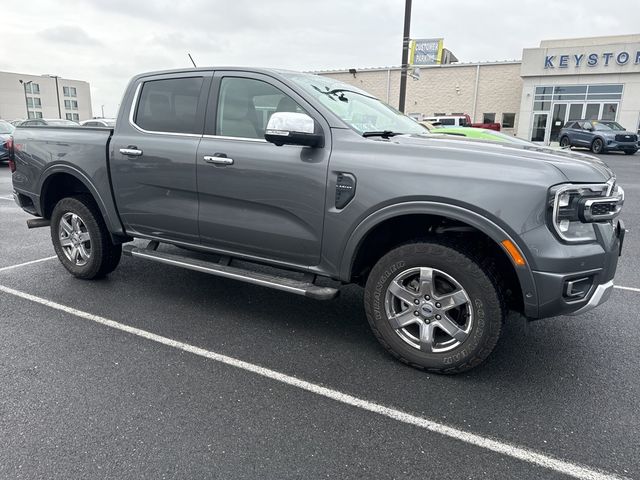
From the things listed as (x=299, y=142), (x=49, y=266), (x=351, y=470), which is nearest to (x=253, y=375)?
(x=351, y=470)

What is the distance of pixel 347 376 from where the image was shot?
3133 mm

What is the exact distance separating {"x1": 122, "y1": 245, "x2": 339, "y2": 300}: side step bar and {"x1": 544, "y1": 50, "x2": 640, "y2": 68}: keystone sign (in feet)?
106

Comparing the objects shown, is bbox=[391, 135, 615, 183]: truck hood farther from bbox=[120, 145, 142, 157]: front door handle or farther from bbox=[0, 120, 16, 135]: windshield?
bbox=[0, 120, 16, 135]: windshield

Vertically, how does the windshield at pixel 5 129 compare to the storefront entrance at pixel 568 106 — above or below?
below

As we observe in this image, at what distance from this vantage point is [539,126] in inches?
1257

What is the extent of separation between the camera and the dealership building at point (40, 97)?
9331 centimetres

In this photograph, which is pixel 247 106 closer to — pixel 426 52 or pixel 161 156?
pixel 161 156

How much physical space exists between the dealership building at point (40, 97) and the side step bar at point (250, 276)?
323 feet

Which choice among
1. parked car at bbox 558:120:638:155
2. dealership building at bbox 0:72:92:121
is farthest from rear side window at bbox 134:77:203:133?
dealership building at bbox 0:72:92:121

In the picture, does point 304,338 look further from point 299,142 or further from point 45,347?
point 45,347

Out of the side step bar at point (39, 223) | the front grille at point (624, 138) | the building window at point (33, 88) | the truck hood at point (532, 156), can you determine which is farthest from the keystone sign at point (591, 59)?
the building window at point (33, 88)

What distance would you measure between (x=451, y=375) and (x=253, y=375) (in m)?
1.27

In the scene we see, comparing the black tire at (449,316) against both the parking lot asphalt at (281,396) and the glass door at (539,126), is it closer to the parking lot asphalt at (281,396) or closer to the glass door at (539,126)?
the parking lot asphalt at (281,396)

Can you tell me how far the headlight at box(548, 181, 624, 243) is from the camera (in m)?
2.67
